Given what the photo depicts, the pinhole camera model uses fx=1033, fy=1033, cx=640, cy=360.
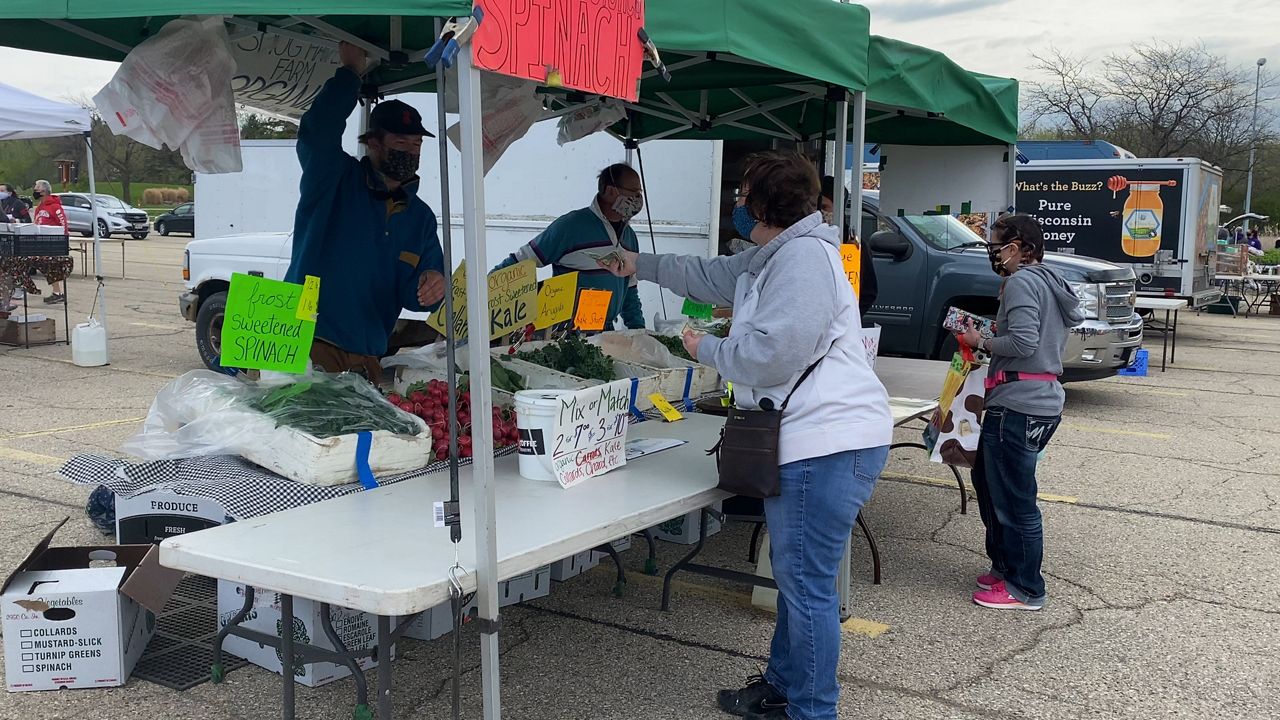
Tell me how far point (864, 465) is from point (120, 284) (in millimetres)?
20327

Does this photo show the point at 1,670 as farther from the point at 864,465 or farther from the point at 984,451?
the point at 984,451

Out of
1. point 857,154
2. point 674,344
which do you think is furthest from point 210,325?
point 857,154

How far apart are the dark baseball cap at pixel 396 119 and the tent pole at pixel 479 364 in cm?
160

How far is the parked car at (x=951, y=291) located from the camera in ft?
30.6

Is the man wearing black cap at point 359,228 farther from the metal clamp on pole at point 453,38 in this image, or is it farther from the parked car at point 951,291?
the parked car at point 951,291

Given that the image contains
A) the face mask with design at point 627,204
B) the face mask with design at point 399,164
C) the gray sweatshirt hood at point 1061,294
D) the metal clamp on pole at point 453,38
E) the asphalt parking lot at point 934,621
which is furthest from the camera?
the face mask with design at point 627,204

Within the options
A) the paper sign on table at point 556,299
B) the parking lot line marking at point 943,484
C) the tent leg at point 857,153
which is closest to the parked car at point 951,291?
the parking lot line marking at point 943,484

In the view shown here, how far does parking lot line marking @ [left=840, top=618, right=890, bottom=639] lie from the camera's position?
4266mm

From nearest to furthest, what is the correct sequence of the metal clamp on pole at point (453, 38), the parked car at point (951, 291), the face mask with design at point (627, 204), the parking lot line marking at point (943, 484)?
the metal clamp on pole at point (453, 38) < the face mask with design at point (627, 204) < the parking lot line marking at point (943, 484) < the parked car at point (951, 291)

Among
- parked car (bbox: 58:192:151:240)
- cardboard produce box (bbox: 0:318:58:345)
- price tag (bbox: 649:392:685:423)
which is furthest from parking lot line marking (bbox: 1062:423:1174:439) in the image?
parked car (bbox: 58:192:151:240)

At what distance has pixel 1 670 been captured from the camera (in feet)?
11.9

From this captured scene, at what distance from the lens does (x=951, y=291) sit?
32.4 feet

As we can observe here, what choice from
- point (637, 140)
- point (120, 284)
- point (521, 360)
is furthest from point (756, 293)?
point (120, 284)

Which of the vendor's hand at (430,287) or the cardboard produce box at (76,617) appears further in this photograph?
the vendor's hand at (430,287)
